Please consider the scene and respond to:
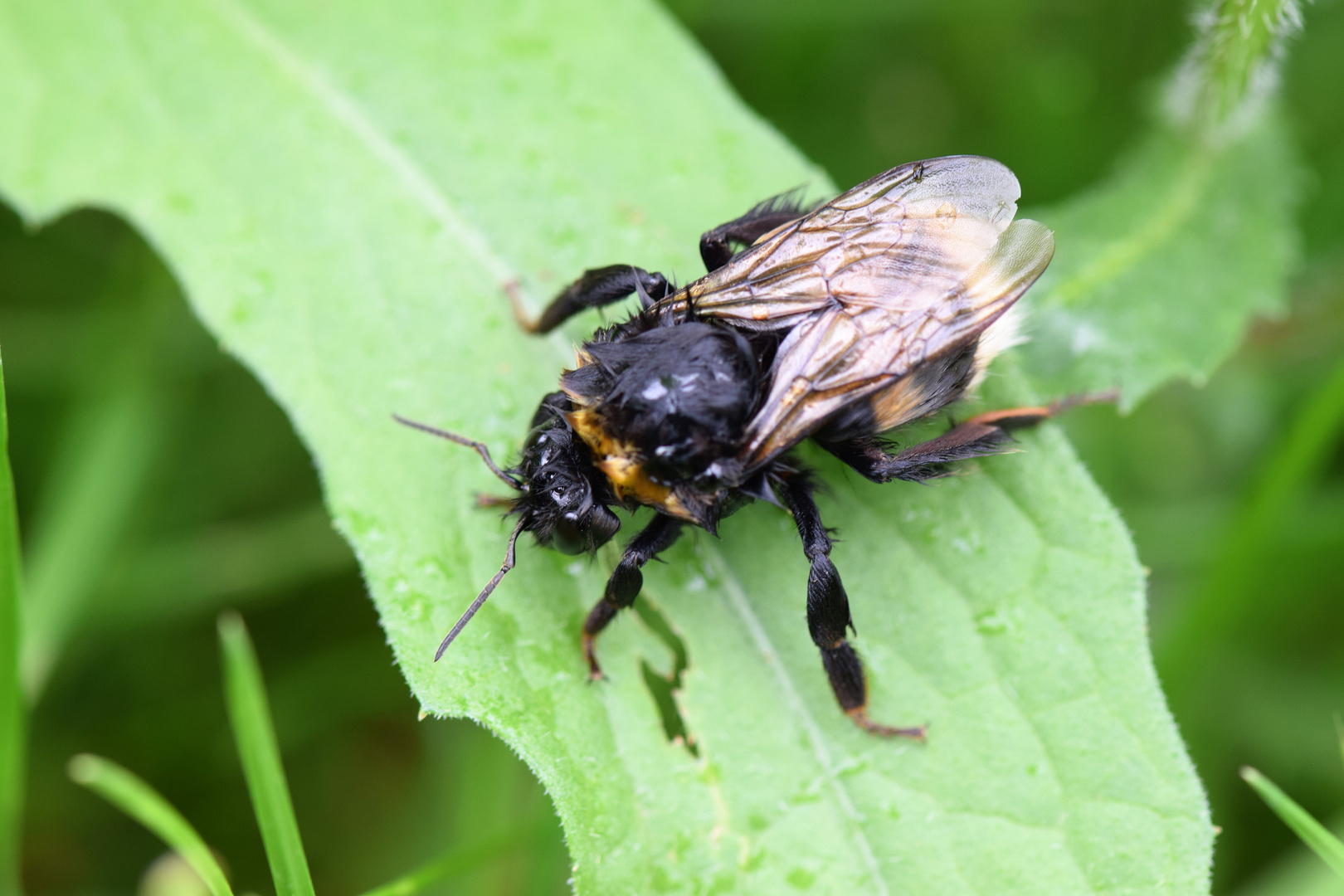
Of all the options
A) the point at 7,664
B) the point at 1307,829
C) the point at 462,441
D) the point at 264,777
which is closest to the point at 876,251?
the point at 462,441

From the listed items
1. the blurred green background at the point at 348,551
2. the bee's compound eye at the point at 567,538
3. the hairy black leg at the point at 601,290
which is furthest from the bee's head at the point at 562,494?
the blurred green background at the point at 348,551

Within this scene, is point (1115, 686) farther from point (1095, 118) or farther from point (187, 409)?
point (187, 409)

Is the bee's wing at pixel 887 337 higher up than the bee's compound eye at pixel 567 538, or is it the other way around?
the bee's wing at pixel 887 337

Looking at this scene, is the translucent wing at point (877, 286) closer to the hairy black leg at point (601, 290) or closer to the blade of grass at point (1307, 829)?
the hairy black leg at point (601, 290)

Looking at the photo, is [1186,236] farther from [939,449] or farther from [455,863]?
[455,863]

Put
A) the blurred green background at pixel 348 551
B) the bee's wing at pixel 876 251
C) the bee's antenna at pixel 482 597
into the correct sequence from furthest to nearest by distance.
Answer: the blurred green background at pixel 348 551, the bee's wing at pixel 876 251, the bee's antenna at pixel 482 597
